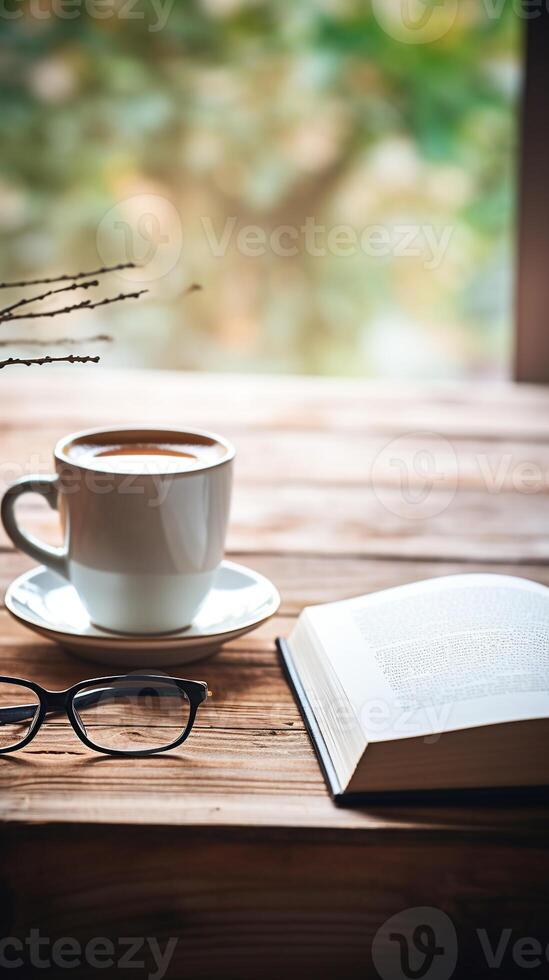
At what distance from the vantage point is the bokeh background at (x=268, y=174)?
11.0 feet

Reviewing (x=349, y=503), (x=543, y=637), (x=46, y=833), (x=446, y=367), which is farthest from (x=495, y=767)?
(x=446, y=367)

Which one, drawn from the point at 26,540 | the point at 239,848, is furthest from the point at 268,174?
the point at 239,848

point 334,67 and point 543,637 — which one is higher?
point 334,67

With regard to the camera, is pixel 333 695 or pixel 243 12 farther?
pixel 243 12

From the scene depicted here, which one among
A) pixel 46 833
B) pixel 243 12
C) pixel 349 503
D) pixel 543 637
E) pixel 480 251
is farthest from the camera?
pixel 480 251

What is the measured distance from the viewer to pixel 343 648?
0.67 meters

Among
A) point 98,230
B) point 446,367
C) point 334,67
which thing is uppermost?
point 334,67

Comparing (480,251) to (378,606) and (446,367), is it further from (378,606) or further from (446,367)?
(378,606)

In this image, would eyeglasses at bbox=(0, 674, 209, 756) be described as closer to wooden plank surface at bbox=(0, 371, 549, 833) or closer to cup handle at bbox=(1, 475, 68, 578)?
→ wooden plank surface at bbox=(0, 371, 549, 833)

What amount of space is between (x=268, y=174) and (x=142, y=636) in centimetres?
301

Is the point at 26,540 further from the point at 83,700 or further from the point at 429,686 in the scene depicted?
the point at 429,686

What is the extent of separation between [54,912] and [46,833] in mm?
48

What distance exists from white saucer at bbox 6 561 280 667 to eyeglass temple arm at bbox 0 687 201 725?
4cm

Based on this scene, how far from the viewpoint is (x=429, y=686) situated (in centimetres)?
59
